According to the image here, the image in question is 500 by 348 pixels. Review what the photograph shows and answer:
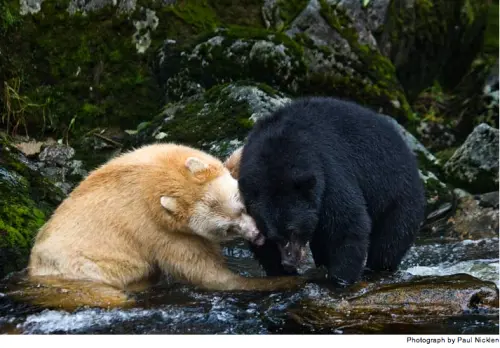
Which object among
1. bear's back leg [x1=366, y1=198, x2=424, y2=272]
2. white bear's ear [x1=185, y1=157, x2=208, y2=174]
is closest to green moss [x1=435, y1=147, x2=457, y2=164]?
bear's back leg [x1=366, y1=198, x2=424, y2=272]

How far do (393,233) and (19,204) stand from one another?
3.87 meters

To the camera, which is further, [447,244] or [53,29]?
[53,29]

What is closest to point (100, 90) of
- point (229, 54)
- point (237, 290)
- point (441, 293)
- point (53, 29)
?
point (53, 29)

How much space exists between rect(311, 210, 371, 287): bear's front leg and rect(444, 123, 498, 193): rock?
521 centimetres

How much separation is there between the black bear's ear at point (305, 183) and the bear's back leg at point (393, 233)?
1331 mm

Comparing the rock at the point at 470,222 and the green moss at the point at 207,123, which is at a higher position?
the green moss at the point at 207,123

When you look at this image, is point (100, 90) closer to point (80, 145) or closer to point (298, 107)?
point (80, 145)

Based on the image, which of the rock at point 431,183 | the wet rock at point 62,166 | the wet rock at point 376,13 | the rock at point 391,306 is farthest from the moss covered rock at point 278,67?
the rock at point 391,306

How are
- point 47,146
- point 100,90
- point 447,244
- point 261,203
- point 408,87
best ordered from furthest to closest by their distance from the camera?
point 408,87
point 100,90
point 47,146
point 447,244
point 261,203

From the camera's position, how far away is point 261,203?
616cm

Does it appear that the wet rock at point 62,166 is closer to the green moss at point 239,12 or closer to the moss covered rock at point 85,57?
the moss covered rock at point 85,57

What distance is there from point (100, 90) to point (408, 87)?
633 centimetres

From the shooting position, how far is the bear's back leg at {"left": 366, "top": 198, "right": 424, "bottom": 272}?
23.5ft

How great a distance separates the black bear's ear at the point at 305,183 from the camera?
6.02 meters
